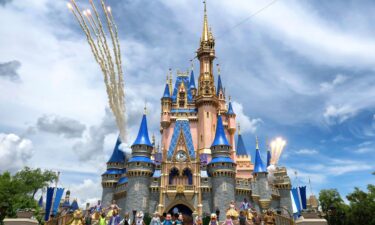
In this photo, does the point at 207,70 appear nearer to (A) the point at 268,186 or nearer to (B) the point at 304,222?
(A) the point at 268,186

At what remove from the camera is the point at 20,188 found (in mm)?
40125

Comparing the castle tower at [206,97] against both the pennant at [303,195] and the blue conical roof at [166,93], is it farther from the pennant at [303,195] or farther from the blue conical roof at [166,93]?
the pennant at [303,195]

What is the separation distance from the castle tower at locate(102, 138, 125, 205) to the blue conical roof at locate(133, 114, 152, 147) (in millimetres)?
6450

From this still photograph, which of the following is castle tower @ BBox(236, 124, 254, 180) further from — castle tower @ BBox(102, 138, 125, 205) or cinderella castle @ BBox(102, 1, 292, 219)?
castle tower @ BBox(102, 138, 125, 205)

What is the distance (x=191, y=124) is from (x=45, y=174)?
86.2 feet

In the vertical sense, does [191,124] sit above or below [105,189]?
above

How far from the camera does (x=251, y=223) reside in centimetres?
1833

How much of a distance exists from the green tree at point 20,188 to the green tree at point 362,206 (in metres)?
40.7

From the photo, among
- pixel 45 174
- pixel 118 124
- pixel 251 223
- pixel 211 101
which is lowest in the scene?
pixel 251 223

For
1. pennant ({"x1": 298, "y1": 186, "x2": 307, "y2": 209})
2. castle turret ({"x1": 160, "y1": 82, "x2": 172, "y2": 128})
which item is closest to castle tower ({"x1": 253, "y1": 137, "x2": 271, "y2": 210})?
pennant ({"x1": 298, "y1": 186, "x2": 307, "y2": 209})

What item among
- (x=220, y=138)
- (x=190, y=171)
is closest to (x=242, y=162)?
(x=220, y=138)

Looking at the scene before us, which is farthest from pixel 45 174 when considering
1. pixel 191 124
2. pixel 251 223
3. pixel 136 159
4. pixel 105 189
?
pixel 251 223

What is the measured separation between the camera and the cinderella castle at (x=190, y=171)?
38.5m

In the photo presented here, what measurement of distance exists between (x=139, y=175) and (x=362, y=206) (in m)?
29.6
